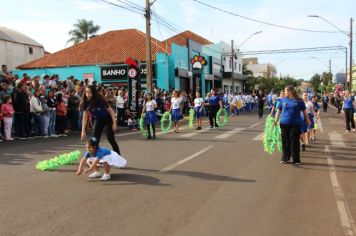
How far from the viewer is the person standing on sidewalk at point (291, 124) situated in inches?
398

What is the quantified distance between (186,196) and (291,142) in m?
4.07

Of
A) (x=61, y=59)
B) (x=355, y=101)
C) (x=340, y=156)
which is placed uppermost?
(x=61, y=59)

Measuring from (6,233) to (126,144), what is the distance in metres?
8.75

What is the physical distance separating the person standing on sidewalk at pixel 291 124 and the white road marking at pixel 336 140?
Answer: 4618mm

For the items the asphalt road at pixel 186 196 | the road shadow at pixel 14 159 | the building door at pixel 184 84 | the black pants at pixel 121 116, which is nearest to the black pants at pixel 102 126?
the asphalt road at pixel 186 196

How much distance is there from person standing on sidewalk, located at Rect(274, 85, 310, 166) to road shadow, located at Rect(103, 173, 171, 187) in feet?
11.6

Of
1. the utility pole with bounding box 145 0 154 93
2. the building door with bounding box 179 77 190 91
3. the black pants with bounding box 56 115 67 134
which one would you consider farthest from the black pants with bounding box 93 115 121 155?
the building door with bounding box 179 77 190 91

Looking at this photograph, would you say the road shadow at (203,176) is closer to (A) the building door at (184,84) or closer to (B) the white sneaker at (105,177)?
(B) the white sneaker at (105,177)

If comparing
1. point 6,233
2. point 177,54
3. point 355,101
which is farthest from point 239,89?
point 6,233

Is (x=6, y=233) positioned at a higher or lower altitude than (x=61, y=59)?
lower

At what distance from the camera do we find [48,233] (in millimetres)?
5191

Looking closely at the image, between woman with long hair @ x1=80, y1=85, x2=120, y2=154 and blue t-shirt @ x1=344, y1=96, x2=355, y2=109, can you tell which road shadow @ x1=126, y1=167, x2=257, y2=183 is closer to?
woman with long hair @ x1=80, y1=85, x2=120, y2=154

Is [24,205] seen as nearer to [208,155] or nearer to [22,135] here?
[208,155]

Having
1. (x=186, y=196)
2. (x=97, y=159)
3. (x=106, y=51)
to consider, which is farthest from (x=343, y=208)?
(x=106, y=51)
